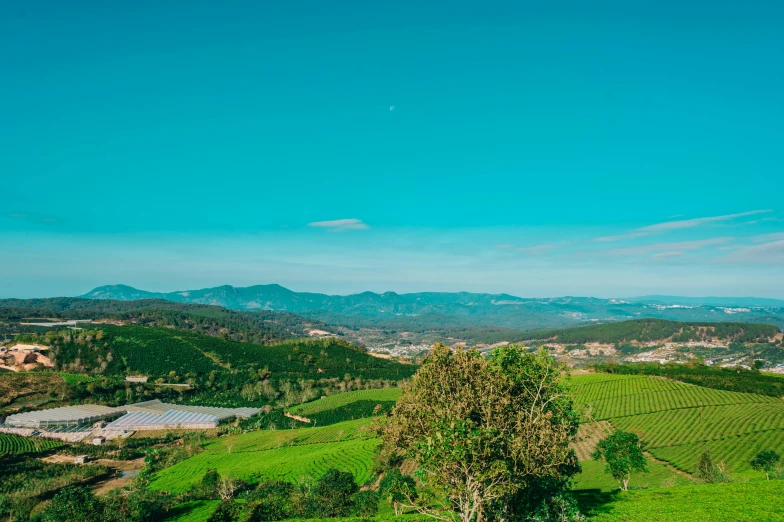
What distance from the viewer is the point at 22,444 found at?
84.7 meters

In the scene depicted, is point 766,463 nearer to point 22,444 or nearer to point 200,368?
point 22,444

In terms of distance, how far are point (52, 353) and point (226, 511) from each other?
526 feet

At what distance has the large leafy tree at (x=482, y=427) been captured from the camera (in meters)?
14.3

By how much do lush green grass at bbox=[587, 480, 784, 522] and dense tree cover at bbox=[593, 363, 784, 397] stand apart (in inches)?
3645

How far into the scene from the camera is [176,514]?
46812mm

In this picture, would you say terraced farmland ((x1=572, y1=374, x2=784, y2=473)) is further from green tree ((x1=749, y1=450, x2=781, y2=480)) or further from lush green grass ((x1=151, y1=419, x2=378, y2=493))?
lush green grass ((x1=151, y1=419, x2=378, y2=493))

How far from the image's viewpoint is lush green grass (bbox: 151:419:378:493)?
64125 millimetres

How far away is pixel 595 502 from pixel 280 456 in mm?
60590

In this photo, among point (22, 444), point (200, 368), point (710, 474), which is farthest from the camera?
point (200, 368)

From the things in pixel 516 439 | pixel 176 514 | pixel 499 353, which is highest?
pixel 499 353

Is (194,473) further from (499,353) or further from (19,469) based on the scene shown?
(499,353)

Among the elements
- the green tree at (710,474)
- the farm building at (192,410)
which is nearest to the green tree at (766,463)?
the green tree at (710,474)

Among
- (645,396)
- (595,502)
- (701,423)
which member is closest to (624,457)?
(595,502)

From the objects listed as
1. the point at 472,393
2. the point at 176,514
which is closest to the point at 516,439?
the point at 472,393
